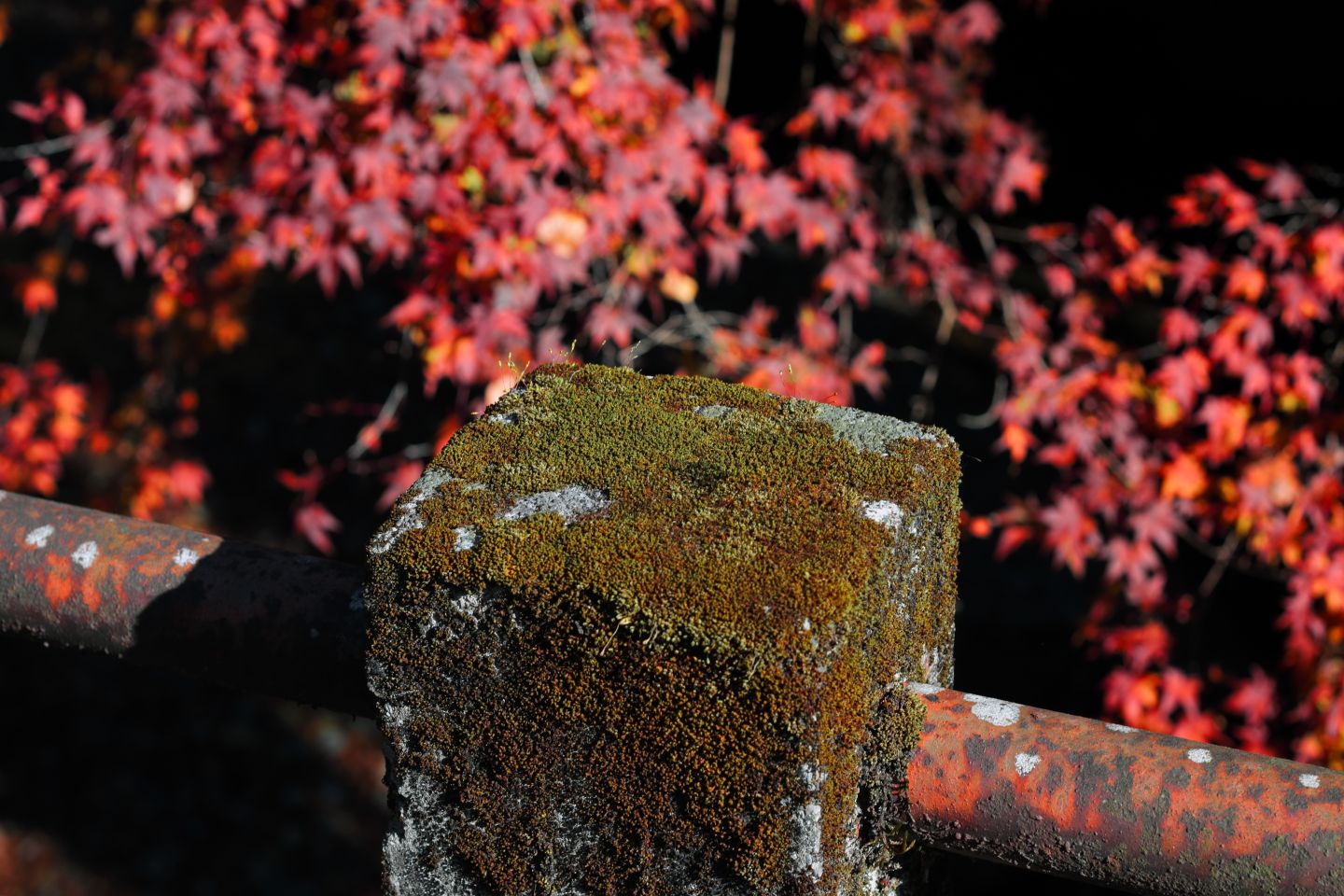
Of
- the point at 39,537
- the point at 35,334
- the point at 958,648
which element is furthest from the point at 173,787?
the point at 39,537

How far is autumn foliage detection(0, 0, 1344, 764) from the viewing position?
119 inches

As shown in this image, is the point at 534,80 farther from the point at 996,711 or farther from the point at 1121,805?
the point at 1121,805

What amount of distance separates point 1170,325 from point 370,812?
129 inches

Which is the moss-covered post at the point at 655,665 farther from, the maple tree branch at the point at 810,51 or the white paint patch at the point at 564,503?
the maple tree branch at the point at 810,51

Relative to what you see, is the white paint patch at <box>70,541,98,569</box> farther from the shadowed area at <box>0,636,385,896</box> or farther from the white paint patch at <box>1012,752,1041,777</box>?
the shadowed area at <box>0,636,385,896</box>

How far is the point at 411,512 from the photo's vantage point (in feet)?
3.47


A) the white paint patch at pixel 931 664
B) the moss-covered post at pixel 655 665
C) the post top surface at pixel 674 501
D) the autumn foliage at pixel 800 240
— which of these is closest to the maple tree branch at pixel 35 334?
the autumn foliage at pixel 800 240

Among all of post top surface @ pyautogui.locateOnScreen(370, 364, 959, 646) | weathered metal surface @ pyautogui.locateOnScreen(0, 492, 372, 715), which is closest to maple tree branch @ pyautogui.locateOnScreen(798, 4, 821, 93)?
post top surface @ pyautogui.locateOnScreen(370, 364, 959, 646)

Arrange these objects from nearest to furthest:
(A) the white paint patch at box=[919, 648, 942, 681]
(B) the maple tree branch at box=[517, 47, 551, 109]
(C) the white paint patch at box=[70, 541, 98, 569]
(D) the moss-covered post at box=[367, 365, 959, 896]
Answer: (D) the moss-covered post at box=[367, 365, 959, 896]
(A) the white paint patch at box=[919, 648, 942, 681]
(C) the white paint patch at box=[70, 541, 98, 569]
(B) the maple tree branch at box=[517, 47, 551, 109]

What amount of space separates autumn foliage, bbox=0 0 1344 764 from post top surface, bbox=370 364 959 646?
5.51ft

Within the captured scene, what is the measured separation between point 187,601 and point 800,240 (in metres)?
2.61

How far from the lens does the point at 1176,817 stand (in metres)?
0.95

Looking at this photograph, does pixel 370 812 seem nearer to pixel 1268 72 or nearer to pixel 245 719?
pixel 245 719

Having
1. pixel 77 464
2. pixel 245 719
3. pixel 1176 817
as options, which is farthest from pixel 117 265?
pixel 1176 817
